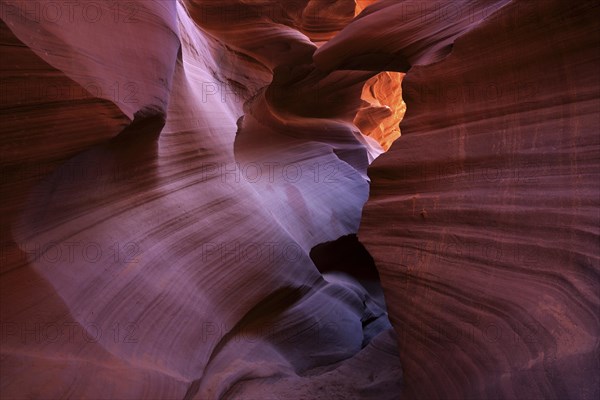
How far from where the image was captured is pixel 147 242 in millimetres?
2832

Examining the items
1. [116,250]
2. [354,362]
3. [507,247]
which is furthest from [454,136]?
[116,250]

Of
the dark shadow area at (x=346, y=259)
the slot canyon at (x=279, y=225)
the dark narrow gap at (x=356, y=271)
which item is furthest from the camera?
the dark shadow area at (x=346, y=259)

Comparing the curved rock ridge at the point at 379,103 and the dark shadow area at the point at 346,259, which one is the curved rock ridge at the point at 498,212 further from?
the curved rock ridge at the point at 379,103

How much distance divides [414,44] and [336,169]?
9.87 feet

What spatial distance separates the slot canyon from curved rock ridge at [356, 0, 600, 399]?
11 mm

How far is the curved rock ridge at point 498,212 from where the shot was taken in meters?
1.80

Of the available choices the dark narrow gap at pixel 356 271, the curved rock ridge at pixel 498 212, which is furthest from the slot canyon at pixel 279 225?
the dark narrow gap at pixel 356 271

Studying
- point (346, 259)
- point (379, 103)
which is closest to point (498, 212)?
point (346, 259)

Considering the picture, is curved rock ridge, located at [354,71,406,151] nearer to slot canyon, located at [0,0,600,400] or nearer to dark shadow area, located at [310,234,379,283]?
dark shadow area, located at [310,234,379,283]

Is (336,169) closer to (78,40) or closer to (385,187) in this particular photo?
(385,187)

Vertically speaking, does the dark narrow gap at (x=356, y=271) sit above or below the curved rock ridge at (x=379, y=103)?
below

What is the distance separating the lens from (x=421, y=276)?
260 centimetres

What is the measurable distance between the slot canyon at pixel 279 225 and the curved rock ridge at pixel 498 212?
0.01m

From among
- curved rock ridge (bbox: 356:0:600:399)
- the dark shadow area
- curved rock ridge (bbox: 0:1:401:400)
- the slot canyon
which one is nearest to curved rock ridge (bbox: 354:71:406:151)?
the dark shadow area
